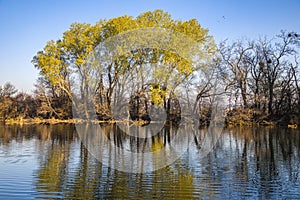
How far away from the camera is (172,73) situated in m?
32.0

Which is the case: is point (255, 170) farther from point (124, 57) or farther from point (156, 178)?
point (124, 57)

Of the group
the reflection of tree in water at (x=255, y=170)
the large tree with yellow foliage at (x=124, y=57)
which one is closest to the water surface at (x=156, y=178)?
the reflection of tree in water at (x=255, y=170)

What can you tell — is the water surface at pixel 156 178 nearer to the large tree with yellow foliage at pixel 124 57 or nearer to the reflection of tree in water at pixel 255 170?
the reflection of tree in water at pixel 255 170

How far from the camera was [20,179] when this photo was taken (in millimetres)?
8227

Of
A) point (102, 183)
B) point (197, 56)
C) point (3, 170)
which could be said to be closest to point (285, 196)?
point (102, 183)

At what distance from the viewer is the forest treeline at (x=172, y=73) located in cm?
3259

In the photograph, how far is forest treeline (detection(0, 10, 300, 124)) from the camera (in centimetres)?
3259

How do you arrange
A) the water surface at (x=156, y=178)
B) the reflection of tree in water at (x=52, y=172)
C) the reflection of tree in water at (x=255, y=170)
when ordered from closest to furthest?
the water surface at (x=156, y=178), the reflection of tree in water at (x=52, y=172), the reflection of tree in water at (x=255, y=170)

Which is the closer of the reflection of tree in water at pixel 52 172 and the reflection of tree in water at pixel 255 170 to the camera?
the reflection of tree in water at pixel 52 172

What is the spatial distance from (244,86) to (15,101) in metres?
29.3

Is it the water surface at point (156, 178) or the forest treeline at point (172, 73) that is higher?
the forest treeline at point (172, 73)

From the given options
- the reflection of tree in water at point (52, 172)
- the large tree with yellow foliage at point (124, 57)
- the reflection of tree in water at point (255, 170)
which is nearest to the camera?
the reflection of tree in water at point (52, 172)

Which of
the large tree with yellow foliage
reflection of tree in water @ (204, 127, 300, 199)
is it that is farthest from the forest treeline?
reflection of tree in water @ (204, 127, 300, 199)

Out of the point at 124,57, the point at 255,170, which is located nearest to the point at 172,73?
the point at 124,57
